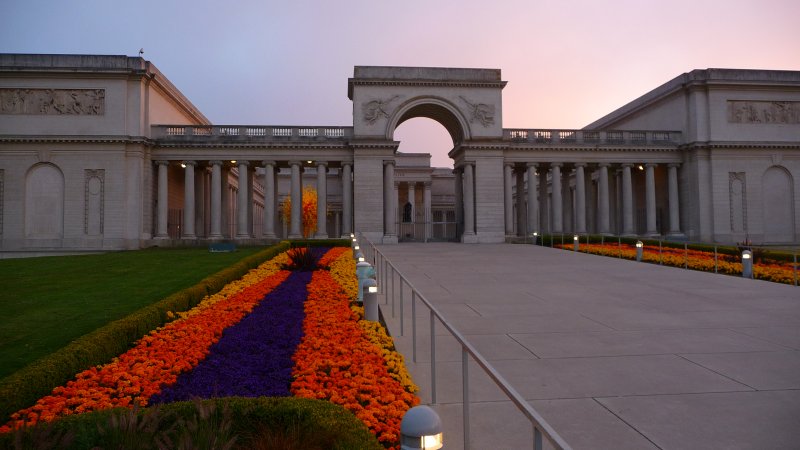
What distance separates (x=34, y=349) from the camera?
7.91 metres

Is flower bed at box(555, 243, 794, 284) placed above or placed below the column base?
below

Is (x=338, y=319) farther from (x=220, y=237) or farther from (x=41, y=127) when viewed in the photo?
→ (x=41, y=127)

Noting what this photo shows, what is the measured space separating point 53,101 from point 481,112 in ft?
108

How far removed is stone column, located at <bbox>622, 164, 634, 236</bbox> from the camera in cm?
4338

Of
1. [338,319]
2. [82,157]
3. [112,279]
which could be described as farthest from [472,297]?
[82,157]

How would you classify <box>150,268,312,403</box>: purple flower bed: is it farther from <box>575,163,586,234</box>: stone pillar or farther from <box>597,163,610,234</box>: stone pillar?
<box>597,163,610,234</box>: stone pillar

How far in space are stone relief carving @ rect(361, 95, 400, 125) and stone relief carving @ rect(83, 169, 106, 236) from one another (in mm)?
20610

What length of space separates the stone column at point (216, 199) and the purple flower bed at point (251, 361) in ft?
101

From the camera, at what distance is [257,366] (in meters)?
7.29

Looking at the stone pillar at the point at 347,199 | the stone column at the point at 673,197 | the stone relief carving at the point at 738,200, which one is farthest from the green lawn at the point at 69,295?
the stone relief carving at the point at 738,200

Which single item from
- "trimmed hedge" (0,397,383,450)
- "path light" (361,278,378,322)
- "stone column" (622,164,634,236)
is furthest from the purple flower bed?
"stone column" (622,164,634,236)

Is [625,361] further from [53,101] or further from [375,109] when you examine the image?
[53,101]

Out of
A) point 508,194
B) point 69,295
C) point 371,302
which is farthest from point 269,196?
point 371,302

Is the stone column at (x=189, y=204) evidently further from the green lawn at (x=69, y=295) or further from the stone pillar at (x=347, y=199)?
the green lawn at (x=69, y=295)
